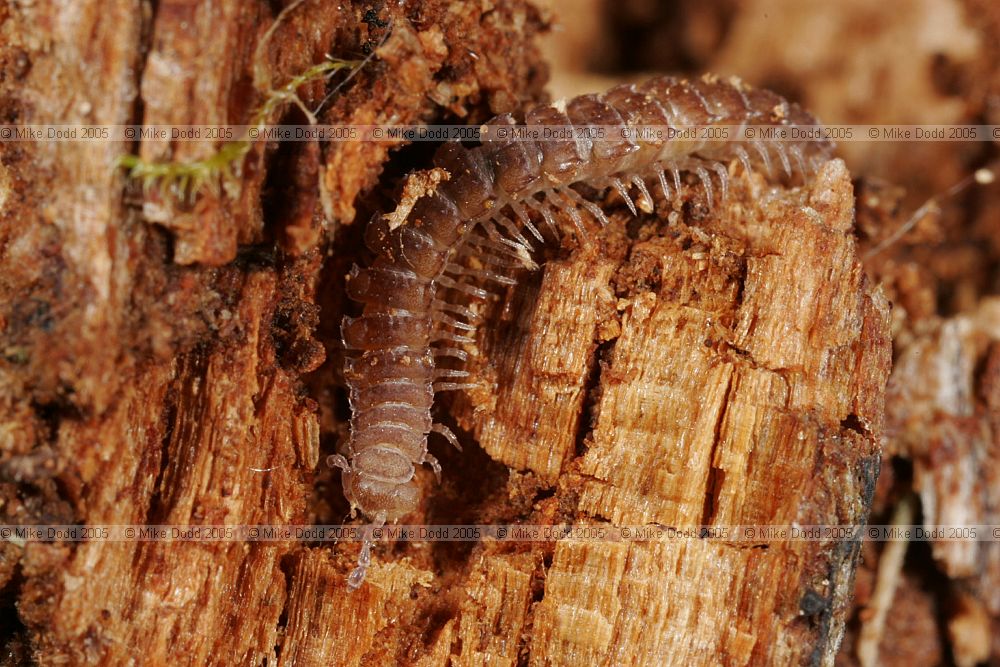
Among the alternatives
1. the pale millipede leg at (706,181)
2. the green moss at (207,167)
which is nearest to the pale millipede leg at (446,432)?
the green moss at (207,167)

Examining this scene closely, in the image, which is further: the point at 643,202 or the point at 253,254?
the point at 643,202

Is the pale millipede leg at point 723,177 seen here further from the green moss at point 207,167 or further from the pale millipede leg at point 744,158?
the green moss at point 207,167

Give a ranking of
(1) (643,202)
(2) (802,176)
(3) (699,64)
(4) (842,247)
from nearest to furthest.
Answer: (4) (842,247) → (1) (643,202) → (2) (802,176) → (3) (699,64)

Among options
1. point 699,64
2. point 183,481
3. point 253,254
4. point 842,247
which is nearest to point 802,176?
point 842,247

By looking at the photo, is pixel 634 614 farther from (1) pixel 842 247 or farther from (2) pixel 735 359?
(1) pixel 842 247

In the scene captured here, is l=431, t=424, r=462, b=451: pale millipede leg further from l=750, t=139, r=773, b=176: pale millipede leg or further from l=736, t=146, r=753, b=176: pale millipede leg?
l=750, t=139, r=773, b=176: pale millipede leg

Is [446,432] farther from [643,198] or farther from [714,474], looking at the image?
[643,198]
